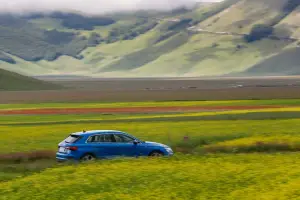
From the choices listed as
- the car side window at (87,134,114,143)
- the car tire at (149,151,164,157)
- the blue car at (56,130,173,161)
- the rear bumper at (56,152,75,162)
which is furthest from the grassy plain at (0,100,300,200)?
the car tire at (149,151,164,157)

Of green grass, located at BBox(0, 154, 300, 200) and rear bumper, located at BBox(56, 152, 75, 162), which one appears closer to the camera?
green grass, located at BBox(0, 154, 300, 200)

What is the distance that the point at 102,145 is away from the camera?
1455 inches

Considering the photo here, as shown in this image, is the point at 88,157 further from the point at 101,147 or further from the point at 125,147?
the point at 125,147

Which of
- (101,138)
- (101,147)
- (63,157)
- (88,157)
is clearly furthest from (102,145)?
(63,157)

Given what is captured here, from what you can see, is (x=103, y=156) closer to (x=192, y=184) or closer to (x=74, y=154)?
(x=74, y=154)

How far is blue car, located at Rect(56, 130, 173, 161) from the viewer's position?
36.2 metres

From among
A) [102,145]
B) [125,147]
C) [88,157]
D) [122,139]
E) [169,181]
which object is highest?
[122,139]

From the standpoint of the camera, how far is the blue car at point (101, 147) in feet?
119

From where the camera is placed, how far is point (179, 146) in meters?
47.3

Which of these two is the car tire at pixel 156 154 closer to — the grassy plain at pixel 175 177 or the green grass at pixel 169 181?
the grassy plain at pixel 175 177

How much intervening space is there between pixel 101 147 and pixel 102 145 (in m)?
0.13

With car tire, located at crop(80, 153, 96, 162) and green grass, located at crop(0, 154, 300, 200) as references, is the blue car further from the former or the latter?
green grass, located at crop(0, 154, 300, 200)

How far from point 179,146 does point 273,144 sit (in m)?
6.90

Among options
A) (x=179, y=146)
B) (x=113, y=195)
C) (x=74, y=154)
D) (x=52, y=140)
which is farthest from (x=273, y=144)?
(x=113, y=195)
